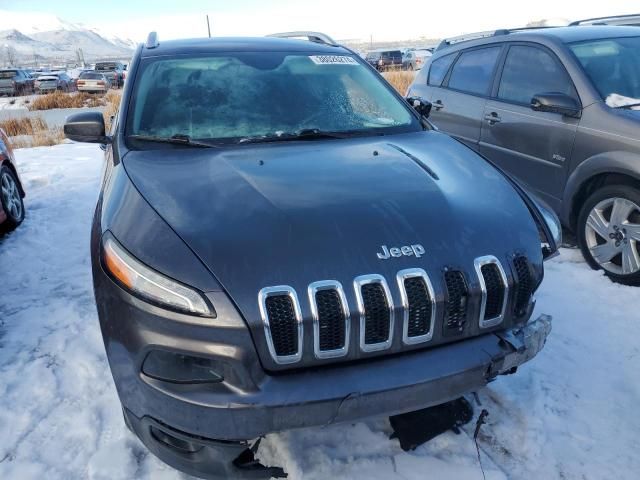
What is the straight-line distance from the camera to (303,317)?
1627 millimetres

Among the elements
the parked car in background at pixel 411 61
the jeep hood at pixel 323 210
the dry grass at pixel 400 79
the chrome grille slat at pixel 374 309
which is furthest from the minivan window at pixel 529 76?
the parked car in background at pixel 411 61

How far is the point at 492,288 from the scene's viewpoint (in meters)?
1.87

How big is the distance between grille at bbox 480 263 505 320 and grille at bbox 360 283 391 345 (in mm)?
414

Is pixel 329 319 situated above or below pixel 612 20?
below

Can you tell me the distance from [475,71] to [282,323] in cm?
426

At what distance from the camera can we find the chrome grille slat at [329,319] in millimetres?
1646

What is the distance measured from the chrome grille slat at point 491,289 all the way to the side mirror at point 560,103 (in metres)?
2.49

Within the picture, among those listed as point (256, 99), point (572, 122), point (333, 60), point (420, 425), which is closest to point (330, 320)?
point (420, 425)

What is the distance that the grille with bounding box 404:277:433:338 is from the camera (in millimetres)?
1736

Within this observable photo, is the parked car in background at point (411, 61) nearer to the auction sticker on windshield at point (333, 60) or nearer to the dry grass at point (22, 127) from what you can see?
the dry grass at point (22, 127)

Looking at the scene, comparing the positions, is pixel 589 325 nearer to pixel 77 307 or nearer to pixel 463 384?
pixel 463 384

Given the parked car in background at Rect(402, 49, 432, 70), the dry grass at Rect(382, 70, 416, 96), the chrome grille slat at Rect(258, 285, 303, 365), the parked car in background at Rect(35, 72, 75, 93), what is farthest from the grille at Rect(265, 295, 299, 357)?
the parked car in background at Rect(35, 72, 75, 93)

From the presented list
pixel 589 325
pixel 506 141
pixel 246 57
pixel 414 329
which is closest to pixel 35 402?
pixel 414 329

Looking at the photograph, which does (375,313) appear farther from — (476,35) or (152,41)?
(476,35)
